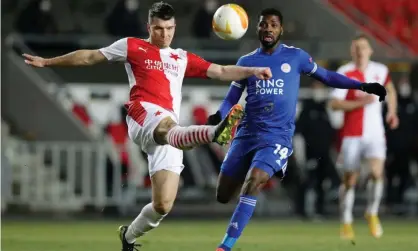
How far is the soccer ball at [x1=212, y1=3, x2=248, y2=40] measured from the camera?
387 inches

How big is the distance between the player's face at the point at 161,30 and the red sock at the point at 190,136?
3.45ft

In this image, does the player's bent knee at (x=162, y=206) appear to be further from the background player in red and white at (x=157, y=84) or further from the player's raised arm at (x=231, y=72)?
the player's raised arm at (x=231, y=72)

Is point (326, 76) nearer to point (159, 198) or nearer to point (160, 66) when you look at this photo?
point (160, 66)

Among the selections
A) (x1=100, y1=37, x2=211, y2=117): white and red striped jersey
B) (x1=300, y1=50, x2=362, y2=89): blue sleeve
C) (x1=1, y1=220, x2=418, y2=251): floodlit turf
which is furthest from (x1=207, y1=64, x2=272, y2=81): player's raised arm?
(x1=1, y1=220, x2=418, y2=251): floodlit turf

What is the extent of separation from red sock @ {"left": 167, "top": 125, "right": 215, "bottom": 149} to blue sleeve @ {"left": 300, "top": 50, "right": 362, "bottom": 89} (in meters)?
1.75

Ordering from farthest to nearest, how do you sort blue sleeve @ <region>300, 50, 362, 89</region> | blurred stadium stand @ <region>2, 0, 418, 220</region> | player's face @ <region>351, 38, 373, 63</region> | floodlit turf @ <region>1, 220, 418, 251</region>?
1. blurred stadium stand @ <region>2, 0, 418, 220</region>
2. player's face @ <region>351, 38, 373, 63</region>
3. floodlit turf @ <region>1, 220, 418, 251</region>
4. blue sleeve @ <region>300, 50, 362, 89</region>

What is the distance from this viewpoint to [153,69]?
9.85 meters

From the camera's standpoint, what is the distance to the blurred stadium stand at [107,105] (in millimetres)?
19484

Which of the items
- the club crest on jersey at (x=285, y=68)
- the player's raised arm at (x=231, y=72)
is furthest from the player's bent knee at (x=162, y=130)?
the club crest on jersey at (x=285, y=68)

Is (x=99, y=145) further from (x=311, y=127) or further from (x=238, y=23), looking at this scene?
(x=238, y=23)

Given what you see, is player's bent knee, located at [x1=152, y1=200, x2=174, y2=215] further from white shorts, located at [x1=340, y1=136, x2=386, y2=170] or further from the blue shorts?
white shorts, located at [x1=340, y1=136, x2=386, y2=170]

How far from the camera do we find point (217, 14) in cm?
996

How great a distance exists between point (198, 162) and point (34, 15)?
4808 millimetres

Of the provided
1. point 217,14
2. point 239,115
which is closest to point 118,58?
point 217,14
